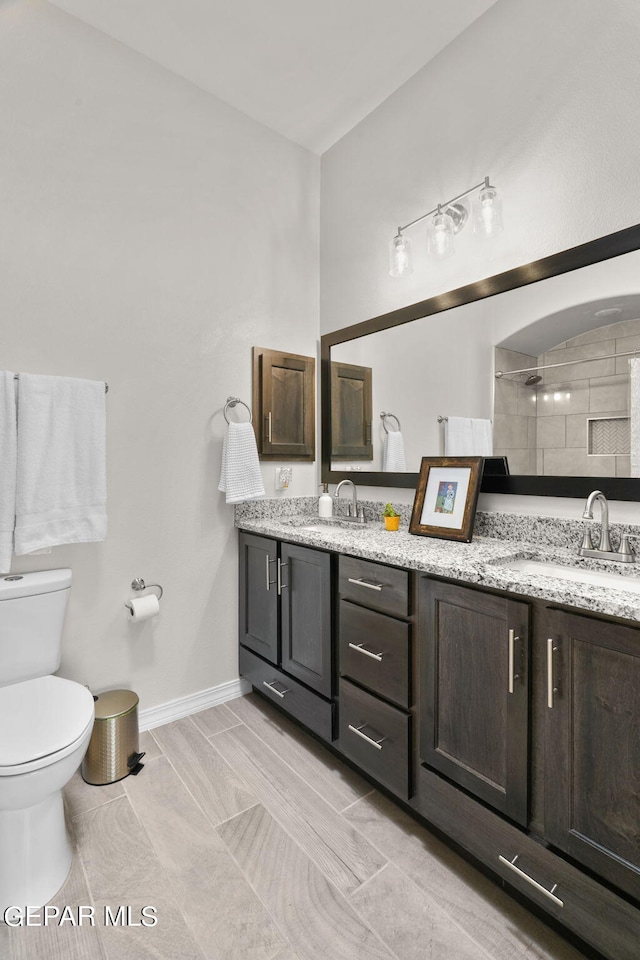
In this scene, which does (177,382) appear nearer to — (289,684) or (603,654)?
(289,684)

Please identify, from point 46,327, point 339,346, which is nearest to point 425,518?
point 339,346

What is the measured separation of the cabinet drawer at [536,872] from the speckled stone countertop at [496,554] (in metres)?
0.63

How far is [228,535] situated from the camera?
2.34 m

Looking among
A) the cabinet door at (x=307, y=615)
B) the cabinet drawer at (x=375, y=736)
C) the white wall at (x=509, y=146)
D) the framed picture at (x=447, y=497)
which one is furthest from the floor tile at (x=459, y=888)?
the white wall at (x=509, y=146)

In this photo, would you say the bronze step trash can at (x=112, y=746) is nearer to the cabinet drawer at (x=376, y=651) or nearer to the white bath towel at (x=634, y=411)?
the cabinet drawer at (x=376, y=651)

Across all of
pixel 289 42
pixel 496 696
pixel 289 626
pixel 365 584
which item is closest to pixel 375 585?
pixel 365 584

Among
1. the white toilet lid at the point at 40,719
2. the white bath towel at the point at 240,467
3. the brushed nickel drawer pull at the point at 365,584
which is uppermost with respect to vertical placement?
the white bath towel at the point at 240,467

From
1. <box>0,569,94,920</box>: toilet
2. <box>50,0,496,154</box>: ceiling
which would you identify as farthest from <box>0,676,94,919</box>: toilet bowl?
<box>50,0,496,154</box>: ceiling

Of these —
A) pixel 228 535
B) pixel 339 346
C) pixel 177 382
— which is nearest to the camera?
pixel 177 382

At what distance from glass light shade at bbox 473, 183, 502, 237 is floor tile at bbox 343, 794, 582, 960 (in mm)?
2147

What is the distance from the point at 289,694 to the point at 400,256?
2023 mm

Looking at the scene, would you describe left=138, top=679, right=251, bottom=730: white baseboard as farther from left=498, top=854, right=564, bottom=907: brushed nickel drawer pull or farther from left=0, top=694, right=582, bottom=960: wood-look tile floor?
left=498, top=854, right=564, bottom=907: brushed nickel drawer pull

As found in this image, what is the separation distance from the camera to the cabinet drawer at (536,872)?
1012mm

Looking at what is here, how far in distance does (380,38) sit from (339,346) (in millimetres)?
1301
